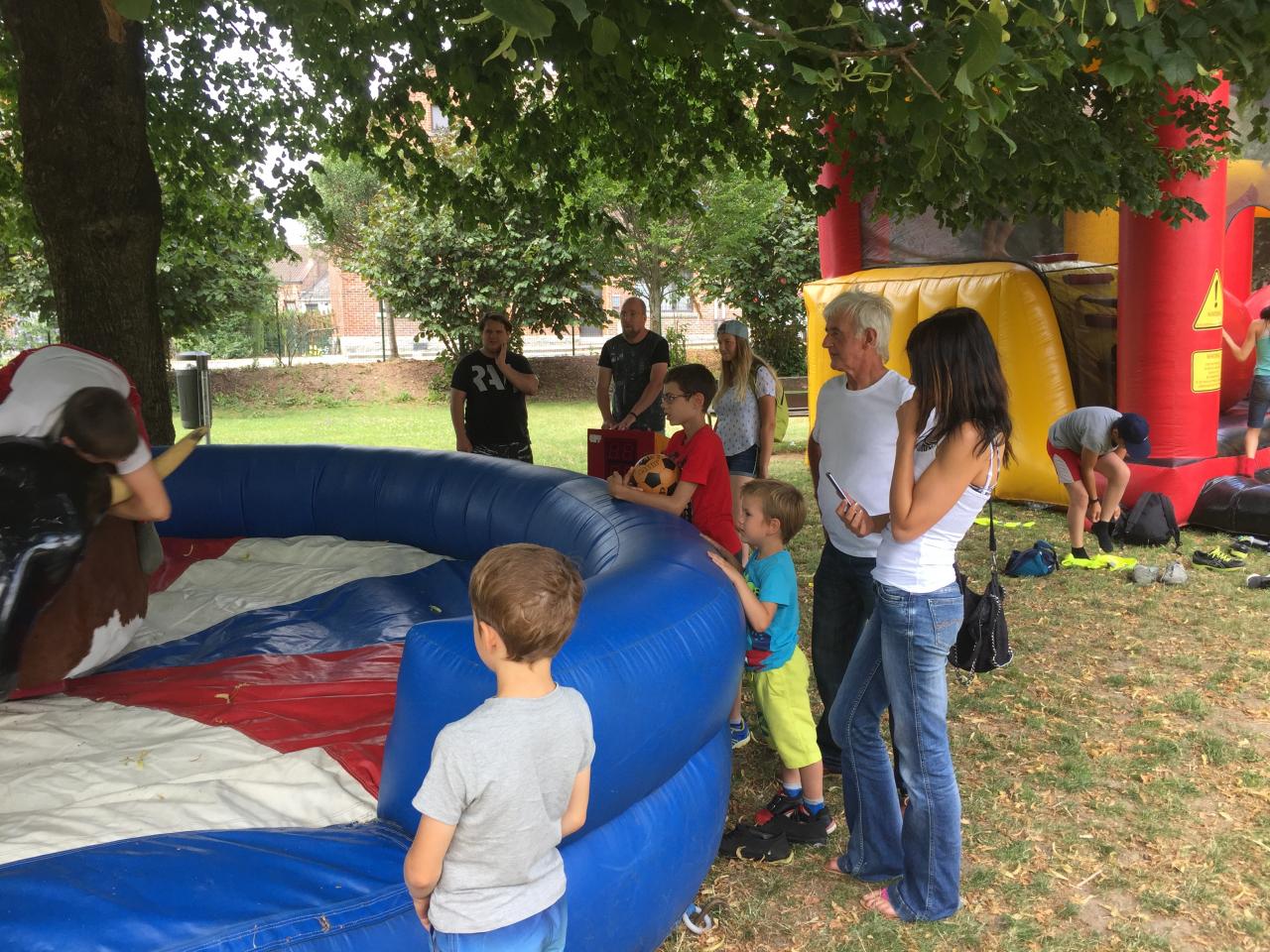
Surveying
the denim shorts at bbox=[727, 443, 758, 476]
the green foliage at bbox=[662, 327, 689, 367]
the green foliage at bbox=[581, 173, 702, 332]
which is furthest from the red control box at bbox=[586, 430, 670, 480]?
the green foliage at bbox=[662, 327, 689, 367]

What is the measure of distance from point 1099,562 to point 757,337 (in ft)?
50.1

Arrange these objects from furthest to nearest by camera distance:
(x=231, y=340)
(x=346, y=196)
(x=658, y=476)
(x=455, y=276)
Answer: (x=346, y=196) < (x=231, y=340) < (x=455, y=276) < (x=658, y=476)

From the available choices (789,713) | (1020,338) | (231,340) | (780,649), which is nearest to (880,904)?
(789,713)

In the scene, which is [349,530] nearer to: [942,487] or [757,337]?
[942,487]

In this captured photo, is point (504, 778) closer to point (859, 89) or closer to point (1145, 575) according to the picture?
point (859, 89)

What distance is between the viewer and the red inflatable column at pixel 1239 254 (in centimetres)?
892

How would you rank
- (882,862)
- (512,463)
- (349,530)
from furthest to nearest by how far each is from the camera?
(349,530), (512,463), (882,862)

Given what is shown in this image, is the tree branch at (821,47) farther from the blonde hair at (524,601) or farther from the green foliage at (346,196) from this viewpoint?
the green foliage at (346,196)

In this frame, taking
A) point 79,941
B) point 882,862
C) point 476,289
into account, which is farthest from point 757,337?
point 79,941

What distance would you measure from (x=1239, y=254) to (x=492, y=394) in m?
7.07

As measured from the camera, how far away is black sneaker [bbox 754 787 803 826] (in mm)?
A: 3352

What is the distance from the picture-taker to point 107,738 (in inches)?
127

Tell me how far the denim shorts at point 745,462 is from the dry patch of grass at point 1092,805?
935 millimetres

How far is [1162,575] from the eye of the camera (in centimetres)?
648
